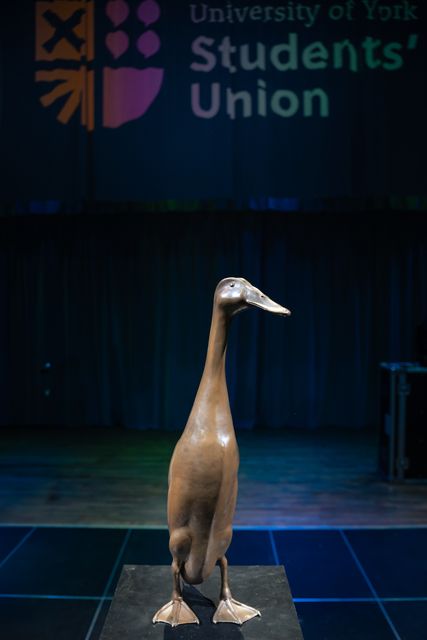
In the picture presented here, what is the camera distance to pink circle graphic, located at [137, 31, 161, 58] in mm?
4480

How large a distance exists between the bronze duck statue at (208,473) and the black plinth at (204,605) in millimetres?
40

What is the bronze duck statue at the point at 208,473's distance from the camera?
169 cm

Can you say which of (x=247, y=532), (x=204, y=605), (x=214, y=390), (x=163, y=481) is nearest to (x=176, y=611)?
(x=204, y=605)

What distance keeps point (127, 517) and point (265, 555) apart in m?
0.89

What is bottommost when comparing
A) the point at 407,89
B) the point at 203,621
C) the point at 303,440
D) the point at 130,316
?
the point at 303,440

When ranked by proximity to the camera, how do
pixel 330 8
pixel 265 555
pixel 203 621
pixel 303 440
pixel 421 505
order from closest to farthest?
1. pixel 203 621
2. pixel 265 555
3. pixel 421 505
4. pixel 330 8
5. pixel 303 440

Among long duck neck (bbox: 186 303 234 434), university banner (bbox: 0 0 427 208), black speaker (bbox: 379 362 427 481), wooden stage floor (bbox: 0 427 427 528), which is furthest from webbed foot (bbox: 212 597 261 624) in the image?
university banner (bbox: 0 0 427 208)

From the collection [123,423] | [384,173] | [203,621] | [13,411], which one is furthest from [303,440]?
[203,621]

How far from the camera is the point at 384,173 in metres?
4.58

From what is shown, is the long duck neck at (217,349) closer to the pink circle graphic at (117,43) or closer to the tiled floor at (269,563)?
the tiled floor at (269,563)

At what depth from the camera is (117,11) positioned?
14.6 ft

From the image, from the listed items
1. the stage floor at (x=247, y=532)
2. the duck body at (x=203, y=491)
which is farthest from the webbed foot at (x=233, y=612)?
the stage floor at (x=247, y=532)

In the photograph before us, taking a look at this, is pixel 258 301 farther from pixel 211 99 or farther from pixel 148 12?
pixel 148 12

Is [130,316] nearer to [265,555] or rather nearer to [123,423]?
[123,423]
